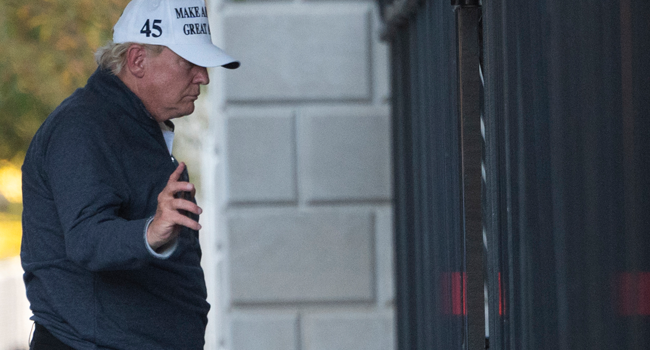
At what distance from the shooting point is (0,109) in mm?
7793

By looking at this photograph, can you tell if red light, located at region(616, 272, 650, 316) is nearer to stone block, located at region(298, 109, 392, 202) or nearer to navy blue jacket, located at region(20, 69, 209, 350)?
navy blue jacket, located at region(20, 69, 209, 350)

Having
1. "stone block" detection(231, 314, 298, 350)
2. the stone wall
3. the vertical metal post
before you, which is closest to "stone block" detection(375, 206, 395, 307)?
the stone wall

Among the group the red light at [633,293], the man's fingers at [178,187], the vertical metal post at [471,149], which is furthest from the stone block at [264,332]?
the red light at [633,293]

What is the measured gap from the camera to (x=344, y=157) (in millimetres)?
3545

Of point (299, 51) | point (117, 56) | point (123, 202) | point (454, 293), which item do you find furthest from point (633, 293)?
point (299, 51)

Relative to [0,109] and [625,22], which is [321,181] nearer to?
[625,22]

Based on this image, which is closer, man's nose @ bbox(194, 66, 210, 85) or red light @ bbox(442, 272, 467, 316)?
red light @ bbox(442, 272, 467, 316)

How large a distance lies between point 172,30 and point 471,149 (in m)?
0.95

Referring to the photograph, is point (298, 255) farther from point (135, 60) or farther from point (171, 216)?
point (171, 216)

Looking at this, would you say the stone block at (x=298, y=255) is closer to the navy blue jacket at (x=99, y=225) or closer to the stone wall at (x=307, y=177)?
the stone wall at (x=307, y=177)

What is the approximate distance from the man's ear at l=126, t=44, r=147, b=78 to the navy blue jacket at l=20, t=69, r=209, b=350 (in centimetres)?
6

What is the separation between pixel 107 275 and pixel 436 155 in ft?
3.16

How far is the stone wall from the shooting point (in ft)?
11.6

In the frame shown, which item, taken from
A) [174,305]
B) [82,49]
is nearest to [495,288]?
[174,305]
